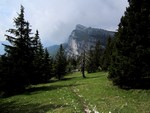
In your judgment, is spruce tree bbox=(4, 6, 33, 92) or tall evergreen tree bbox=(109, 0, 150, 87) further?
spruce tree bbox=(4, 6, 33, 92)

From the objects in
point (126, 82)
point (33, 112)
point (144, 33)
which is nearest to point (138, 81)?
point (126, 82)

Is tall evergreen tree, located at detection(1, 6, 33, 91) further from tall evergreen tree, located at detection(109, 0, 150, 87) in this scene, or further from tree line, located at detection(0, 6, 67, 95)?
tall evergreen tree, located at detection(109, 0, 150, 87)

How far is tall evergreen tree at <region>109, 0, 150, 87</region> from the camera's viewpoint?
34.8 meters

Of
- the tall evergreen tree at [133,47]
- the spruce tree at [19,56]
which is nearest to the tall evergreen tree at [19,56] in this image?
the spruce tree at [19,56]

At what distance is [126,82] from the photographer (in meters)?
36.7

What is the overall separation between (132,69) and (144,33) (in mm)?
5147

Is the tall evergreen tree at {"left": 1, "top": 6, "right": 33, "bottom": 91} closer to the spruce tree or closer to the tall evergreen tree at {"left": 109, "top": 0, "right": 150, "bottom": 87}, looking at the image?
the spruce tree

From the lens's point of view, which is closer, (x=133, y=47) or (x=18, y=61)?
(x=133, y=47)

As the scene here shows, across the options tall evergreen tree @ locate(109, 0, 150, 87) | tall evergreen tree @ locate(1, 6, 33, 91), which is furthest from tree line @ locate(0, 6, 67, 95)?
tall evergreen tree @ locate(109, 0, 150, 87)

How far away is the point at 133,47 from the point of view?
3562 cm

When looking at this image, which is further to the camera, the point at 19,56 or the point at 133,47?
the point at 19,56

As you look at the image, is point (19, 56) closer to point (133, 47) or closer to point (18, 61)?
point (18, 61)

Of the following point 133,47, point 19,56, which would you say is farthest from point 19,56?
point 133,47

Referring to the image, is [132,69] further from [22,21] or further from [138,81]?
[22,21]
